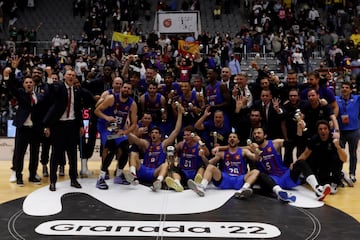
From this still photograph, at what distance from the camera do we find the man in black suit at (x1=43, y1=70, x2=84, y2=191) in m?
6.95

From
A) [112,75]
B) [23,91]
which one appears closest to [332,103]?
[112,75]

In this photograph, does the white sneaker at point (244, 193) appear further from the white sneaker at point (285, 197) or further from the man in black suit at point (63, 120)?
the man in black suit at point (63, 120)

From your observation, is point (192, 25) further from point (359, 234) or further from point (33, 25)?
point (359, 234)

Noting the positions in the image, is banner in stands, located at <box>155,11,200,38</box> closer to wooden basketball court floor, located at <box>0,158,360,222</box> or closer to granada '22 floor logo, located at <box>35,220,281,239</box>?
wooden basketball court floor, located at <box>0,158,360,222</box>

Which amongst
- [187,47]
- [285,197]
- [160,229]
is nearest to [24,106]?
[160,229]

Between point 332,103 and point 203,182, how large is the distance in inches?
93.6

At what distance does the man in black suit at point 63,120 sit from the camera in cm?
695

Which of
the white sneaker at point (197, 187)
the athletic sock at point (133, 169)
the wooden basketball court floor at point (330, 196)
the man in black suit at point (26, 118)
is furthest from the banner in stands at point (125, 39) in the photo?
the white sneaker at point (197, 187)

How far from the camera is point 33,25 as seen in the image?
2281 centimetres

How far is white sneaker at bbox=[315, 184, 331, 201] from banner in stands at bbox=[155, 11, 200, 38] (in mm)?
14266

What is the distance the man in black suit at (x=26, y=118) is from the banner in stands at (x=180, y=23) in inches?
518

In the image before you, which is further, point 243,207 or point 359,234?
point 243,207

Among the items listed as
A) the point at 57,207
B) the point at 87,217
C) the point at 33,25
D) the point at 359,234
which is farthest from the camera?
the point at 33,25

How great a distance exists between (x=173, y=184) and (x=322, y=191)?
1956mm
